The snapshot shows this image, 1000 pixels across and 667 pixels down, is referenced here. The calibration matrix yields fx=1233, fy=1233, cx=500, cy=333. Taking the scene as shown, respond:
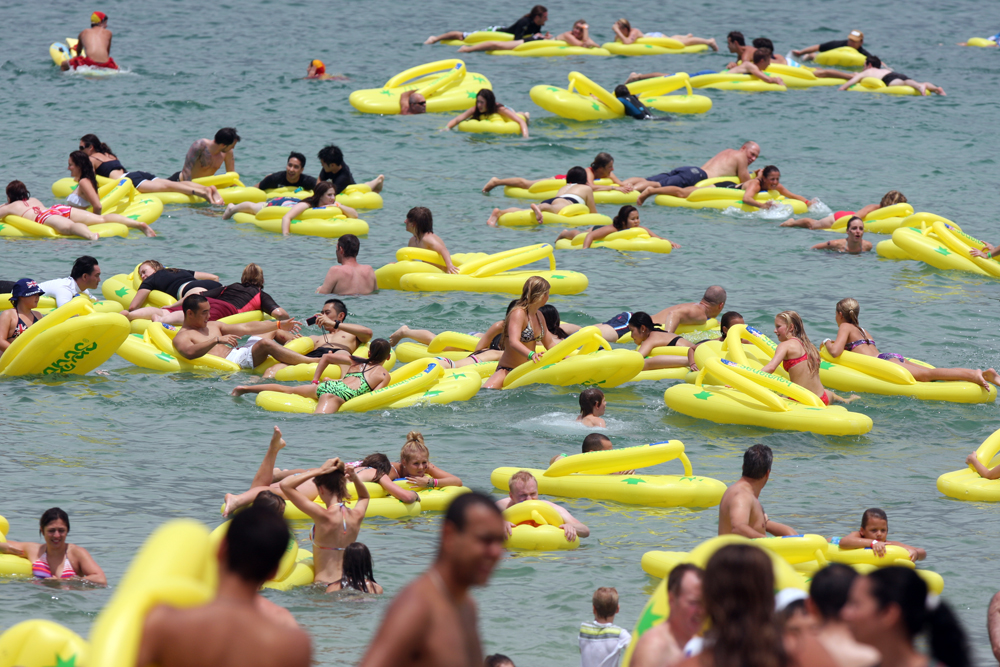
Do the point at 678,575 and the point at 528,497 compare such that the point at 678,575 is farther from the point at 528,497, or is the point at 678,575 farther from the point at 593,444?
the point at 593,444

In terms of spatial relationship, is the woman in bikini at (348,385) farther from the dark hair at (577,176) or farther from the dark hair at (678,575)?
the dark hair at (577,176)

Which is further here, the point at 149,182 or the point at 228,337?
the point at 149,182

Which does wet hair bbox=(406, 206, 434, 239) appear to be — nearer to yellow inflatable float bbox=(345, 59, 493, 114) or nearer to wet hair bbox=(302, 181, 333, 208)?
wet hair bbox=(302, 181, 333, 208)

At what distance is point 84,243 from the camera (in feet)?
49.8

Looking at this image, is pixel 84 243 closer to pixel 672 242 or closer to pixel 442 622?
pixel 672 242

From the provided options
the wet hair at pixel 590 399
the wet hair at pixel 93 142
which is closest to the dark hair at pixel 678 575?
the wet hair at pixel 590 399

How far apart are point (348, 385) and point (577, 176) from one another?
23.6 ft

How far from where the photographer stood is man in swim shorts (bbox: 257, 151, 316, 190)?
643 inches

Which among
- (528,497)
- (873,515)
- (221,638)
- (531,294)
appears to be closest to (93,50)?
(531,294)

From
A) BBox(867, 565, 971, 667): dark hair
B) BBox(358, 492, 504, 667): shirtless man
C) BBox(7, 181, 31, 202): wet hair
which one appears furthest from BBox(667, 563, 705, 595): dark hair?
BBox(7, 181, 31, 202): wet hair

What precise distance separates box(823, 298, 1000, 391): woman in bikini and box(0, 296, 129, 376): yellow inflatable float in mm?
6285

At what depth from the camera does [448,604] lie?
120 inches

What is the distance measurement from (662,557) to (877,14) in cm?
2986

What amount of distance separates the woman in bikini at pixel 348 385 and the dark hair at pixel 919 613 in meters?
7.33
